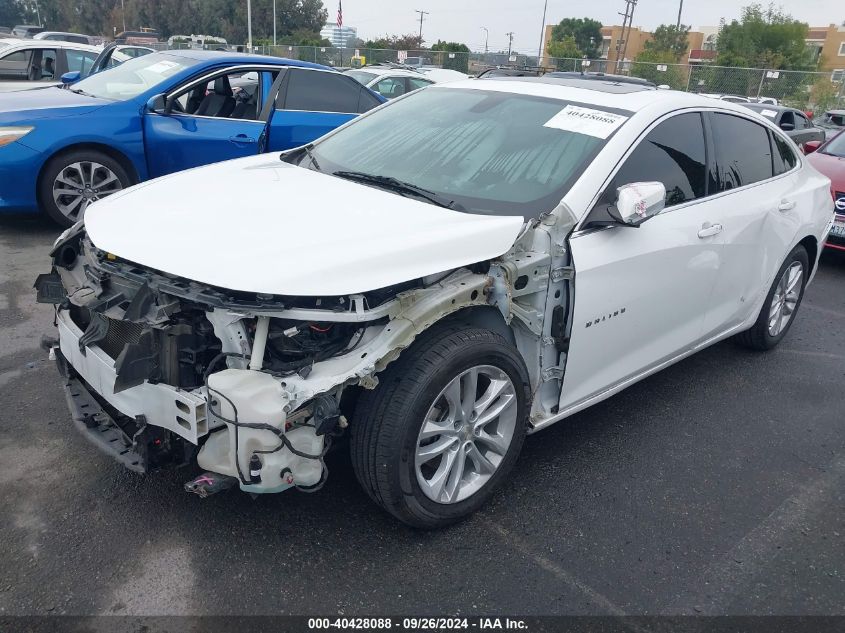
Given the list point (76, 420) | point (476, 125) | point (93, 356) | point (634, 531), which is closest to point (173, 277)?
point (93, 356)

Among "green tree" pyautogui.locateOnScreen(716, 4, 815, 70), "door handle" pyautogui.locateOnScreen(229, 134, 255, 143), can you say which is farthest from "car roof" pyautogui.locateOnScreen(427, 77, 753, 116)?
"green tree" pyautogui.locateOnScreen(716, 4, 815, 70)

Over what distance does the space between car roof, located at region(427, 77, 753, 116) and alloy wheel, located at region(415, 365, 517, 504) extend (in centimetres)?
156

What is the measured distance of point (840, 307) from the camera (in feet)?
20.1

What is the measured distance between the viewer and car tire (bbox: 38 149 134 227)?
19.7ft

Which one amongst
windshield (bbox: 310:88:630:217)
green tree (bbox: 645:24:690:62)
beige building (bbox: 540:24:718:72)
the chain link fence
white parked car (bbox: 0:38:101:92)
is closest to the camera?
windshield (bbox: 310:88:630:217)

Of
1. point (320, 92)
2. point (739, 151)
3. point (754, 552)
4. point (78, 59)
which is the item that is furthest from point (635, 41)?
point (754, 552)

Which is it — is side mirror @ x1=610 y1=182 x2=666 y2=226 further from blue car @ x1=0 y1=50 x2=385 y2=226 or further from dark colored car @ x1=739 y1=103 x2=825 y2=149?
dark colored car @ x1=739 y1=103 x2=825 y2=149

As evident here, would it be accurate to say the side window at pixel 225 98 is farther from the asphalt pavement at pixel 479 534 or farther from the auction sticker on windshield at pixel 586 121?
the auction sticker on windshield at pixel 586 121

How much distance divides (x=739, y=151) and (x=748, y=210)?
0.37 meters

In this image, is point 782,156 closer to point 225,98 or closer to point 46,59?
point 225,98

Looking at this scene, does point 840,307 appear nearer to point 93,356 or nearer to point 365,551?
point 365,551

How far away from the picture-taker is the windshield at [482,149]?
3.02 meters

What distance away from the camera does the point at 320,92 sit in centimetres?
688

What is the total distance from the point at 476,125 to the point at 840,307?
14.6 feet
